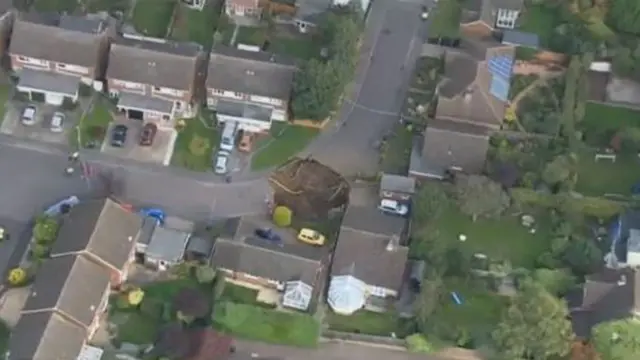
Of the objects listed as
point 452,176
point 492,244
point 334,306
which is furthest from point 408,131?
point 334,306

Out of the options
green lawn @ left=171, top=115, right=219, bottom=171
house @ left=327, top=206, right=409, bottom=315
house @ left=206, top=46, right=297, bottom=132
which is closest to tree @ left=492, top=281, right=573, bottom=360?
house @ left=327, top=206, right=409, bottom=315

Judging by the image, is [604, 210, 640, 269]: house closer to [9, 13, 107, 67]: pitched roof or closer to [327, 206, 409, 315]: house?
[327, 206, 409, 315]: house

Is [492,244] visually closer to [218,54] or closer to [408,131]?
[408,131]

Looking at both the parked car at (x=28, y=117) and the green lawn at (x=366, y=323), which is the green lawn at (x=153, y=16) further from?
the green lawn at (x=366, y=323)

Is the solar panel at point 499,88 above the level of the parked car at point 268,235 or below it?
above

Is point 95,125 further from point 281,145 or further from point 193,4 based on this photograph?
point 193,4

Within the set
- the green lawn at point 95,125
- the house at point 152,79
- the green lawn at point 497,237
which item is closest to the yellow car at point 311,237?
the green lawn at point 497,237
